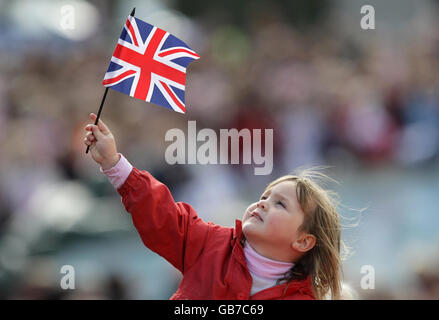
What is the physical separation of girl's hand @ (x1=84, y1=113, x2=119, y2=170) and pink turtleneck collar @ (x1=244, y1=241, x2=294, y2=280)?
1.72 feet

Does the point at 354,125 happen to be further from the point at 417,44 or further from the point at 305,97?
the point at 417,44

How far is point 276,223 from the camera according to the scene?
2.05m

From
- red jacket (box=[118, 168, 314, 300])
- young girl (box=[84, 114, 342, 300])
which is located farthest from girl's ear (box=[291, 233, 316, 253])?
red jacket (box=[118, 168, 314, 300])

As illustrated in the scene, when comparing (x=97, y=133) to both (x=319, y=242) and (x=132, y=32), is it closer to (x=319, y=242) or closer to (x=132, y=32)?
(x=132, y=32)

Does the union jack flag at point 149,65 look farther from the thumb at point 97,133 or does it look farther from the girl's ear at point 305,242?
the girl's ear at point 305,242

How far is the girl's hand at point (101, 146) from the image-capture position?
198 centimetres

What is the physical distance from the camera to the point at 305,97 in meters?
5.69

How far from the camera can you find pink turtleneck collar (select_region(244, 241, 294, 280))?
2039mm

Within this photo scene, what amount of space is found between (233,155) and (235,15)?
3.42 metres

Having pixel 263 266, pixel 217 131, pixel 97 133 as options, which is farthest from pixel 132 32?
pixel 217 131

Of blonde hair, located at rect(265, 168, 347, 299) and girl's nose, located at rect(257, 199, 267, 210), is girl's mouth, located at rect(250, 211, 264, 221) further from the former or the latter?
blonde hair, located at rect(265, 168, 347, 299)

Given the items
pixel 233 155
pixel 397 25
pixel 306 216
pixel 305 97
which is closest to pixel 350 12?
pixel 397 25

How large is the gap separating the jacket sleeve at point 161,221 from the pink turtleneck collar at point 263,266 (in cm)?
16

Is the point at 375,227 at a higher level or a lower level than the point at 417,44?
lower
